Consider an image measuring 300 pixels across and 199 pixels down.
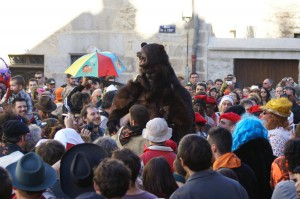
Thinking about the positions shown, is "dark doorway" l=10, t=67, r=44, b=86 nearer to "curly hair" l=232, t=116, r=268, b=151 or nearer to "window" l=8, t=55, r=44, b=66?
"window" l=8, t=55, r=44, b=66

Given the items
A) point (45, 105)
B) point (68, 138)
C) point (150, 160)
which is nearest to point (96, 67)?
point (45, 105)

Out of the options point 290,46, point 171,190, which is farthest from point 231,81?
point 171,190

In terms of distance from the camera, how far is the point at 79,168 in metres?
4.21

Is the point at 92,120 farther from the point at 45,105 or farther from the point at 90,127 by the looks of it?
the point at 45,105

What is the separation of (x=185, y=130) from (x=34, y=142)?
166 centimetres

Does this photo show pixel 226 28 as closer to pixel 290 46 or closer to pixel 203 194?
pixel 290 46

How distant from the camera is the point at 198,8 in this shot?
1822cm

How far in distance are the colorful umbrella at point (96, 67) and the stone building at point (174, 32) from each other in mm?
6455

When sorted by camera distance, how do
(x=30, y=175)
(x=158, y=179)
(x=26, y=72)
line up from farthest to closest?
(x=26, y=72) → (x=158, y=179) → (x=30, y=175)

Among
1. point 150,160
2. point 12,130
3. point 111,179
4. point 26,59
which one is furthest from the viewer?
point 26,59

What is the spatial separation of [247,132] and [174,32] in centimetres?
1249

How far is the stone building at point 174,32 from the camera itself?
18.2 meters

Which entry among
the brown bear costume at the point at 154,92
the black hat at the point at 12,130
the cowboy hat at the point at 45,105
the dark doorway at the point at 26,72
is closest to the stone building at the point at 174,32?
the dark doorway at the point at 26,72

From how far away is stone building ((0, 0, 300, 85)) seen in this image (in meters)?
18.2
